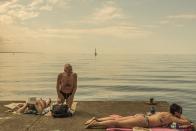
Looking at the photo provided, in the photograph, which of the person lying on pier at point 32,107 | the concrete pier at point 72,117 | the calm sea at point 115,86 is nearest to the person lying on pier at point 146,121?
the concrete pier at point 72,117

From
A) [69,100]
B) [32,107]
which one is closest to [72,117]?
[69,100]

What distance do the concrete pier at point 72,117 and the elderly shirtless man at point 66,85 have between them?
2.10ft

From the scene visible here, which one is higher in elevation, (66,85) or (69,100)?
(66,85)

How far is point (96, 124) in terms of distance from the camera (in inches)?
450

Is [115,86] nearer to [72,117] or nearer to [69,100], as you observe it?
[69,100]

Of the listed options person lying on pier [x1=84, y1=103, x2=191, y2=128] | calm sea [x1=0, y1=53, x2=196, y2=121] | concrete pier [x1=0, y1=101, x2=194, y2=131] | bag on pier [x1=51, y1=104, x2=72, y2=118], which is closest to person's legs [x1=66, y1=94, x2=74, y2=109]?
concrete pier [x1=0, y1=101, x2=194, y2=131]

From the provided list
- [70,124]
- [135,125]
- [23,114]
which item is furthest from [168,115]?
[23,114]

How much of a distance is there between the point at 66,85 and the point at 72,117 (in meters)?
1.64

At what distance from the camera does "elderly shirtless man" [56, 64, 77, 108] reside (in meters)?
14.2

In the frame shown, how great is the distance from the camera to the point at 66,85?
46.9 ft

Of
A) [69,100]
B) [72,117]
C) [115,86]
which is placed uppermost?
[69,100]

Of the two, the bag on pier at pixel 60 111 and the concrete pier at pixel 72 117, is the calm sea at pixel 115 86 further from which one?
the bag on pier at pixel 60 111

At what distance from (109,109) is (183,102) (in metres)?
20.6

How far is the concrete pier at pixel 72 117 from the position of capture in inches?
454
